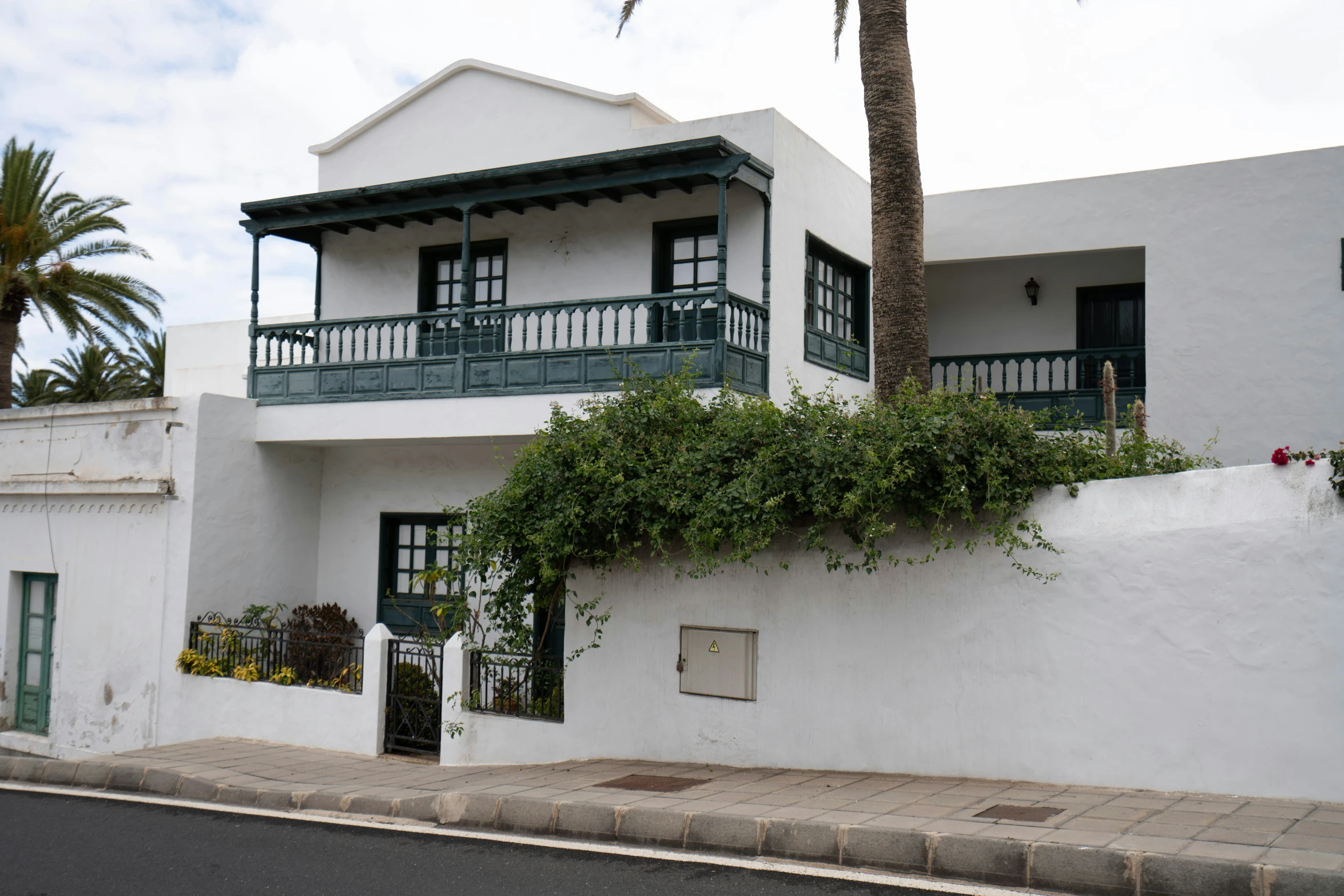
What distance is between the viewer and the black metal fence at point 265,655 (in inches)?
505

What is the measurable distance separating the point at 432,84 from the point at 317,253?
3042 mm

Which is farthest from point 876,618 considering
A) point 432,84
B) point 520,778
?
point 432,84

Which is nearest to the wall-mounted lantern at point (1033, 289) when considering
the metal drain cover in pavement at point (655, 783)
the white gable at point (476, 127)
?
the white gable at point (476, 127)

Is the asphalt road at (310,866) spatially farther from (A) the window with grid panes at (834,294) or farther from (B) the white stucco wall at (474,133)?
(B) the white stucco wall at (474,133)

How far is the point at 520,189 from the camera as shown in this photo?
13094mm

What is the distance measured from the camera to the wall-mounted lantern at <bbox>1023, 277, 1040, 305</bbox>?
1653 centimetres

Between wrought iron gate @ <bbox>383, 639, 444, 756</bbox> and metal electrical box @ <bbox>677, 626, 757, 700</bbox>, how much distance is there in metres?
3.00

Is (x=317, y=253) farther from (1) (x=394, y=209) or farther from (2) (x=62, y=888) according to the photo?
(2) (x=62, y=888)

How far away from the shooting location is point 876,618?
8.73 m

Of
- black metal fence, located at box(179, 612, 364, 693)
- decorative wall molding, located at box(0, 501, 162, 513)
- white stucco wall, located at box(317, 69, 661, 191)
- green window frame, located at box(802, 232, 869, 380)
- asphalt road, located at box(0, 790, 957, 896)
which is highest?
white stucco wall, located at box(317, 69, 661, 191)

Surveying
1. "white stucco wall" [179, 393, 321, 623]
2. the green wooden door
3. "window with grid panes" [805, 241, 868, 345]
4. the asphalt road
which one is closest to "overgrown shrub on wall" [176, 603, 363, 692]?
"white stucco wall" [179, 393, 321, 623]

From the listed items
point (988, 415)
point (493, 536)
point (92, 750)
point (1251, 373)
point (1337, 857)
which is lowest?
point (92, 750)

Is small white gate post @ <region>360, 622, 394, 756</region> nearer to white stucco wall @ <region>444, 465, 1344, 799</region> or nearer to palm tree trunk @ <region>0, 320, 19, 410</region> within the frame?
white stucco wall @ <region>444, 465, 1344, 799</region>

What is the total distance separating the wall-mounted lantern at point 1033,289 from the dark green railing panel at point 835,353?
2920 mm
